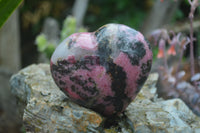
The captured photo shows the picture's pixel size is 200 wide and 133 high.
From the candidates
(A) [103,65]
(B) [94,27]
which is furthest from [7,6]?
(B) [94,27]

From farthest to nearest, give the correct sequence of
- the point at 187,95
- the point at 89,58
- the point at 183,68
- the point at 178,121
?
the point at 183,68
the point at 187,95
the point at 178,121
the point at 89,58

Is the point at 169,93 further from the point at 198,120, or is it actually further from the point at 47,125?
the point at 47,125

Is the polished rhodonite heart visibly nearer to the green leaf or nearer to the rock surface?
the rock surface

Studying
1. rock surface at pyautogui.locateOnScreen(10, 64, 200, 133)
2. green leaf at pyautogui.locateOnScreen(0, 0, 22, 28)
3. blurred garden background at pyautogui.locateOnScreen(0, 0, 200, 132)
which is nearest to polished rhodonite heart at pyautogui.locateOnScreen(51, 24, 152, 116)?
rock surface at pyautogui.locateOnScreen(10, 64, 200, 133)

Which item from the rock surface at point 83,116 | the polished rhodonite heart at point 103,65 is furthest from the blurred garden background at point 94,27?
the polished rhodonite heart at point 103,65

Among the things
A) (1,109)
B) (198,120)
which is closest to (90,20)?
(1,109)

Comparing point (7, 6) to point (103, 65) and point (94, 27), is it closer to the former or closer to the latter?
point (103, 65)
